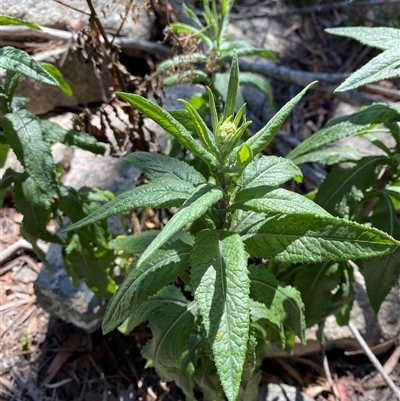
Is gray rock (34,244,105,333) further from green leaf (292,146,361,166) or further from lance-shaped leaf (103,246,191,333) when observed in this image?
green leaf (292,146,361,166)

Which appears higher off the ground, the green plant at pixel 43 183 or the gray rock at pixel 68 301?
the green plant at pixel 43 183

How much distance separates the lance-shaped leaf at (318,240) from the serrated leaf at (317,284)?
794mm

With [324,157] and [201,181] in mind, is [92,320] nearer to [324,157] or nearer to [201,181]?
[201,181]

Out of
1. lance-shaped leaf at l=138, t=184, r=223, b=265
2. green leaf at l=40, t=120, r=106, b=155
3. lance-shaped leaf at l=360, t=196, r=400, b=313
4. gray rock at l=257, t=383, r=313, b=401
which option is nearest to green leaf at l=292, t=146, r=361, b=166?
lance-shaped leaf at l=360, t=196, r=400, b=313

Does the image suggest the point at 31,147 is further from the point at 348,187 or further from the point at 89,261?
the point at 348,187

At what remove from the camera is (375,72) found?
1.71 metres

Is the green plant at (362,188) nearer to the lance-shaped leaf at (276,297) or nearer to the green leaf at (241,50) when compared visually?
the lance-shaped leaf at (276,297)

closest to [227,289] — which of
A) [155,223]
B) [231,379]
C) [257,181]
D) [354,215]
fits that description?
[231,379]

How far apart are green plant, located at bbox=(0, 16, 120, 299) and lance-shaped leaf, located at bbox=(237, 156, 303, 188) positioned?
802 mm

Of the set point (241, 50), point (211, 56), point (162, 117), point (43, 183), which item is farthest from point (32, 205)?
point (241, 50)

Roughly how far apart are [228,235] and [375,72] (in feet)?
2.76

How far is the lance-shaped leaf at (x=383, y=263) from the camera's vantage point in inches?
82.2

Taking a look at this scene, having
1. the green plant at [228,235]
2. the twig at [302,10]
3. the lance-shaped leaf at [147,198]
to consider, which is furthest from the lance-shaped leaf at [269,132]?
the twig at [302,10]

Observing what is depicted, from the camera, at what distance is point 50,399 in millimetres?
2691
